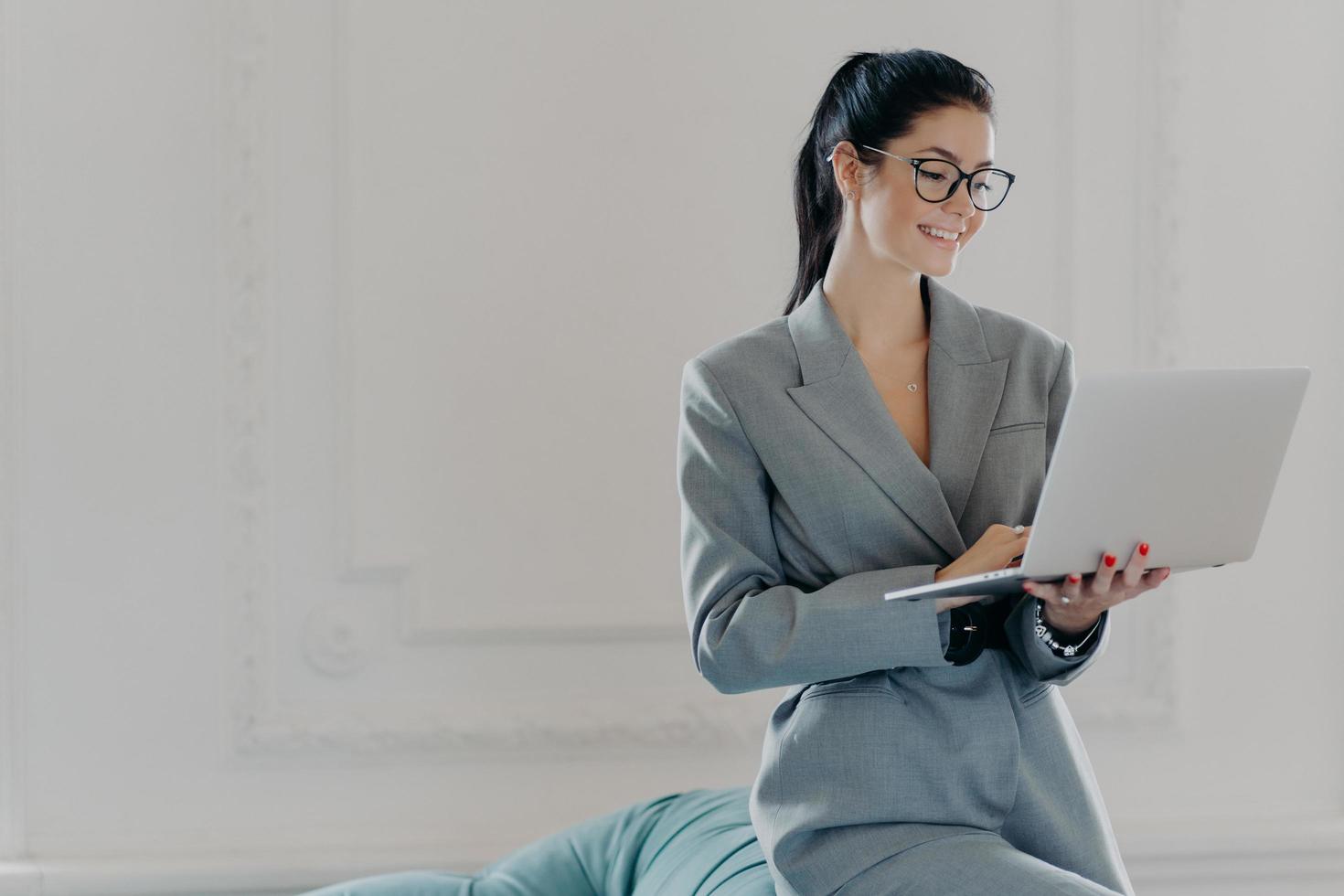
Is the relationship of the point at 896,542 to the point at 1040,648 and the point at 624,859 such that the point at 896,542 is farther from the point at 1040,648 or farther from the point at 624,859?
the point at 624,859

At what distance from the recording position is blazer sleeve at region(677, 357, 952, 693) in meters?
1.27

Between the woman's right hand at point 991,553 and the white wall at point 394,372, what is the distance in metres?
0.98

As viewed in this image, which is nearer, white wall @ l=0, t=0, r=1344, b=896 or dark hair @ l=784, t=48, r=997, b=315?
dark hair @ l=784, t=48, r=997, b=315

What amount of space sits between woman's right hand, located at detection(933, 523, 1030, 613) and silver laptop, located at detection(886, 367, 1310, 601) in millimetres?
32

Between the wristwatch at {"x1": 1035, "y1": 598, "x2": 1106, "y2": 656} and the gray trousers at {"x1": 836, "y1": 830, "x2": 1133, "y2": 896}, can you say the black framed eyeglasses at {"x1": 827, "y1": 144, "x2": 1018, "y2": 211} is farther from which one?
the gray trousers at {"x1": 836, "y1": 830, "x2": 1133, "y2": 896}

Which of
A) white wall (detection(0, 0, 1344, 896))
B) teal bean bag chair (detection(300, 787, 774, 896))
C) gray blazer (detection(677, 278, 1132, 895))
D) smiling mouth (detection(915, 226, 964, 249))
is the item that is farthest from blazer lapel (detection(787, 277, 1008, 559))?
white wall (detection(0, 0, 1344, 896))

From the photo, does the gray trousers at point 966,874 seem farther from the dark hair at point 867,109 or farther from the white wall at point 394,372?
the white wall at point 394,372

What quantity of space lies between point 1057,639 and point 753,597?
0.32 meters

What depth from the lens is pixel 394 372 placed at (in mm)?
2129

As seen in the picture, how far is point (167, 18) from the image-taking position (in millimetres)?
2100

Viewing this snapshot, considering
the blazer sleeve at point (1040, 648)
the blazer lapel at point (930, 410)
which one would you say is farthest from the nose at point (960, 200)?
the blazer sleeve at point (1040, 648)

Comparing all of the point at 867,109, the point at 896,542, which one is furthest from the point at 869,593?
the point at 867,109

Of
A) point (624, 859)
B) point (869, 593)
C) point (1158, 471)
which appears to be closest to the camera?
point (1158, 471)

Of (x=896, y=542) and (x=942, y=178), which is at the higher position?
(x=942, y=178)
